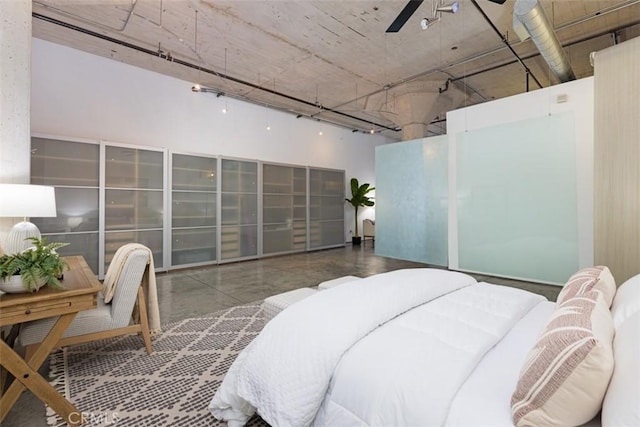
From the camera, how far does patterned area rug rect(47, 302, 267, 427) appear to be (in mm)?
1664

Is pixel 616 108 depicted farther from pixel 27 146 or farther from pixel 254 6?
pixel 27 146

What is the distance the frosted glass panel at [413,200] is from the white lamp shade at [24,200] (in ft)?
16.0

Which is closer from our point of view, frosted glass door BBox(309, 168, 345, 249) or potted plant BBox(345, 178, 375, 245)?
frosted glass door BBox(309, 168, 345, 249)

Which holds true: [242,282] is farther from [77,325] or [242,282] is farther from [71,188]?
[71,188]

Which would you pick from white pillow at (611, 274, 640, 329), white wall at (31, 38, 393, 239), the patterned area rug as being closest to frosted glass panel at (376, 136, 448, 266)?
white wall at (31, 38, 393, 239)

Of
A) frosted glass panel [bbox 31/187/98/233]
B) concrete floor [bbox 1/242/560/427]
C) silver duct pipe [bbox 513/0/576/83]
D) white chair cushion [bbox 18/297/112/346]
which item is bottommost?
concrete floor [bbox 1/242/560/427]

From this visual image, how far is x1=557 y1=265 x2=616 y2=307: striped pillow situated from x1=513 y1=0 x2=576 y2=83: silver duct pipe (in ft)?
8.15

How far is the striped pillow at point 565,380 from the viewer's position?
833 millimetres

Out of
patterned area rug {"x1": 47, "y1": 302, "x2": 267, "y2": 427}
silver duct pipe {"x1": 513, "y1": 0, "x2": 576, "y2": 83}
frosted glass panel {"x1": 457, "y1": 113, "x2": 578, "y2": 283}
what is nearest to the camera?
patterned area rug {"x1": 47, "y1": 302, "x2": 267, "y2": 427}

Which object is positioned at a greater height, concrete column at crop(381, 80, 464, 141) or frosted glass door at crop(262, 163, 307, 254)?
concrete column at crop(381, 80, 464, 141)

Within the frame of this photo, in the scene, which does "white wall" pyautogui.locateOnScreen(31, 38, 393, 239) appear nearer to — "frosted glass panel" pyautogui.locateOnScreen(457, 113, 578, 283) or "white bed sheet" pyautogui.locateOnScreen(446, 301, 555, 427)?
"frosted glass panel" pyautogui.locateOnScreen(457, 113, 578, 283)

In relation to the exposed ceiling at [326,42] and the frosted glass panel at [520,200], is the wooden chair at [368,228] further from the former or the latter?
the frosted glass panel at [520,200]

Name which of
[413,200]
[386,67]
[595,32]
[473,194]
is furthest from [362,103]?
[595,32]

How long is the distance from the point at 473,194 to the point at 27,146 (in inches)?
205
